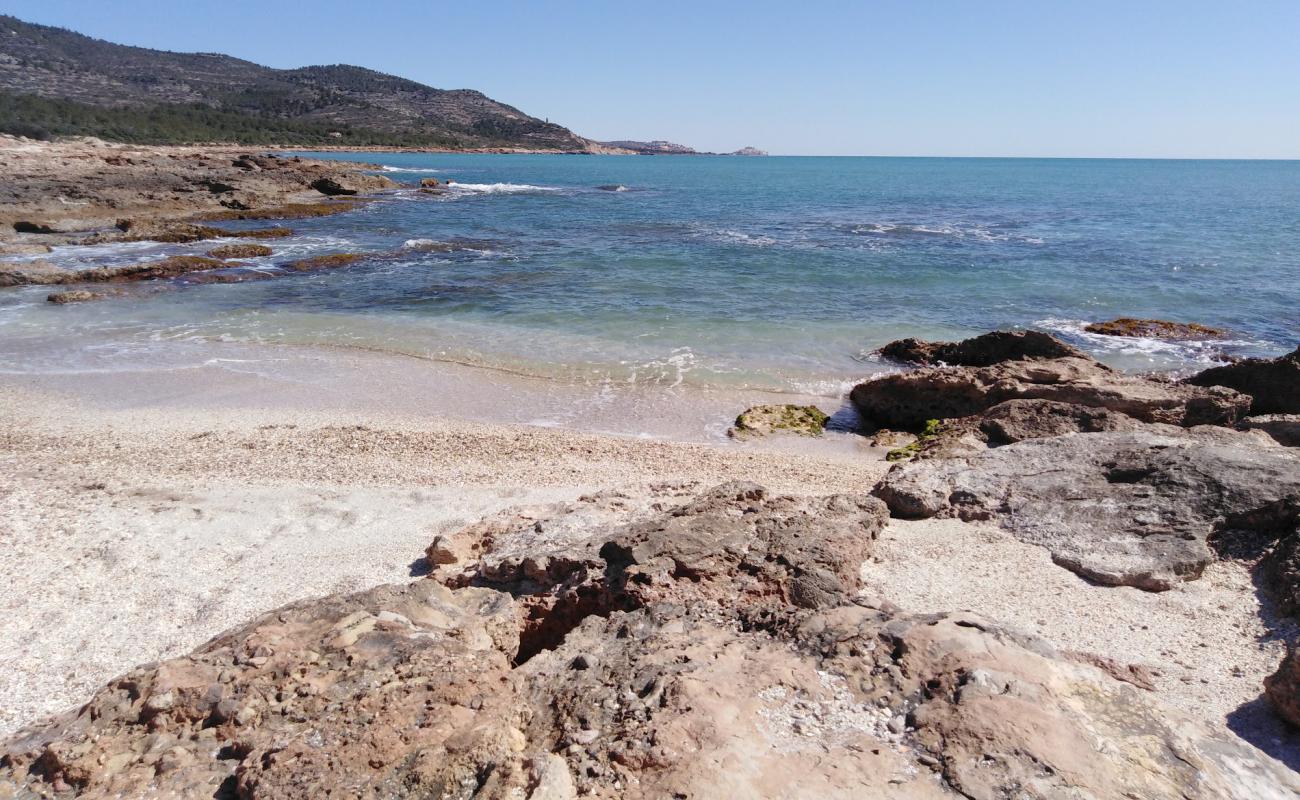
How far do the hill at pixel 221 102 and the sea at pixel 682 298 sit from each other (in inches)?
2115

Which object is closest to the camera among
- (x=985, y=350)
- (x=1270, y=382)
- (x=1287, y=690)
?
(x=1287, y=690)

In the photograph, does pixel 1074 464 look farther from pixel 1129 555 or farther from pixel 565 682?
pixel 565 682

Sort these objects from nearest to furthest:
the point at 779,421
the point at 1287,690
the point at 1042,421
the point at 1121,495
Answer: the point at 1287,690, the point at 1121,495, the point at 1042,421, the point at 779,421

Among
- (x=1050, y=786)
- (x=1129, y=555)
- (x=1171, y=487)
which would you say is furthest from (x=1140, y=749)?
(x=1171, y=487)

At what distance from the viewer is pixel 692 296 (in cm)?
2166

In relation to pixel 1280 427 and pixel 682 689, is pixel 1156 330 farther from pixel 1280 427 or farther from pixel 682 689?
pixel 682 689

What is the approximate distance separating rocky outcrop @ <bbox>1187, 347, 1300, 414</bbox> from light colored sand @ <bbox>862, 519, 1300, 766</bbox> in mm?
6907

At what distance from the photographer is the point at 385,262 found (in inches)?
1049

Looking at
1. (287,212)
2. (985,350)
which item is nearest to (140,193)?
(287,212)

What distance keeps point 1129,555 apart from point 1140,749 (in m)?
3.10

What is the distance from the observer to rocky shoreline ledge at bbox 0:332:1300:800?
3.10 m

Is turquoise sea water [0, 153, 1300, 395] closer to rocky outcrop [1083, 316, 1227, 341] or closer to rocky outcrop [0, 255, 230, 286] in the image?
rocky outcrop [1083, 316, 1227, 341]

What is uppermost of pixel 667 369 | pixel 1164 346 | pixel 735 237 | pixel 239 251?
pixel 735 237

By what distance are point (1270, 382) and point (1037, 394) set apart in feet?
11.7
